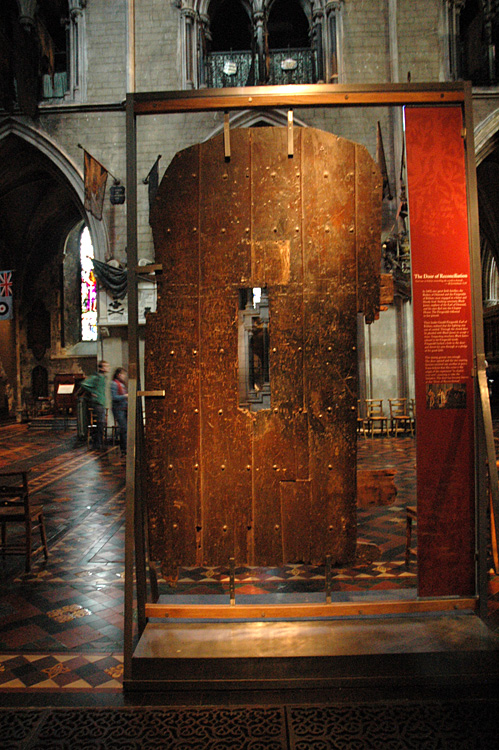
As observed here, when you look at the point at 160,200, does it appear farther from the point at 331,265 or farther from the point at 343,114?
the point at 343,114

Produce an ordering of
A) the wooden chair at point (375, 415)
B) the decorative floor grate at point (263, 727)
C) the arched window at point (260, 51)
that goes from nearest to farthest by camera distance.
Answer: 1. the decorative floor grate at point (263, 727)
2. the wooden chair at point (375, 415)
3. the arched window at point (260, 51)

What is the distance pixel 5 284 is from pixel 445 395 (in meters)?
11.4

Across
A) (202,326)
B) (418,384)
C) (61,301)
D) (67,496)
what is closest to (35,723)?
(202,326)

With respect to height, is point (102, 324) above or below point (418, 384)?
above

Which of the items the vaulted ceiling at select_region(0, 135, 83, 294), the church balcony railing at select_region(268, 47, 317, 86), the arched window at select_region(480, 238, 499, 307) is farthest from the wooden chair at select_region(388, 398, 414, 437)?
the vaulted ceiling at select_region(0, 135, 83, 294)

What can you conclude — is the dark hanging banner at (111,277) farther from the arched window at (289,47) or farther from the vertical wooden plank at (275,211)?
the vertical wooden plank at (275,211)

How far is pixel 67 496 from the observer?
6012mm

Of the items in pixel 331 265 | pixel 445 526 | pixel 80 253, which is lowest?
pixel 445 526

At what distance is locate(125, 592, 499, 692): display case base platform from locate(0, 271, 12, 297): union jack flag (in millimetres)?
10772

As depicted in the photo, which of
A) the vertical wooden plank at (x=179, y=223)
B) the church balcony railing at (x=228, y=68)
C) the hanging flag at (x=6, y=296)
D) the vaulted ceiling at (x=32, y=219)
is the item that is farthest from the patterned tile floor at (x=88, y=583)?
the vaulted ceiling at (x=32, y=219)

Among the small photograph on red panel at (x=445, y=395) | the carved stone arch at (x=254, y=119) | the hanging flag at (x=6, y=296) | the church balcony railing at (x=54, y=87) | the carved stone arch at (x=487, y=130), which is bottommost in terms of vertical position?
the small photograph on red panel at (x=445, y=395)

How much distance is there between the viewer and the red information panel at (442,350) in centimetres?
244

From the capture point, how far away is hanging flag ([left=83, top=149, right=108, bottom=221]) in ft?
36.0

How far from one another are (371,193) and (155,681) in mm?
2487
